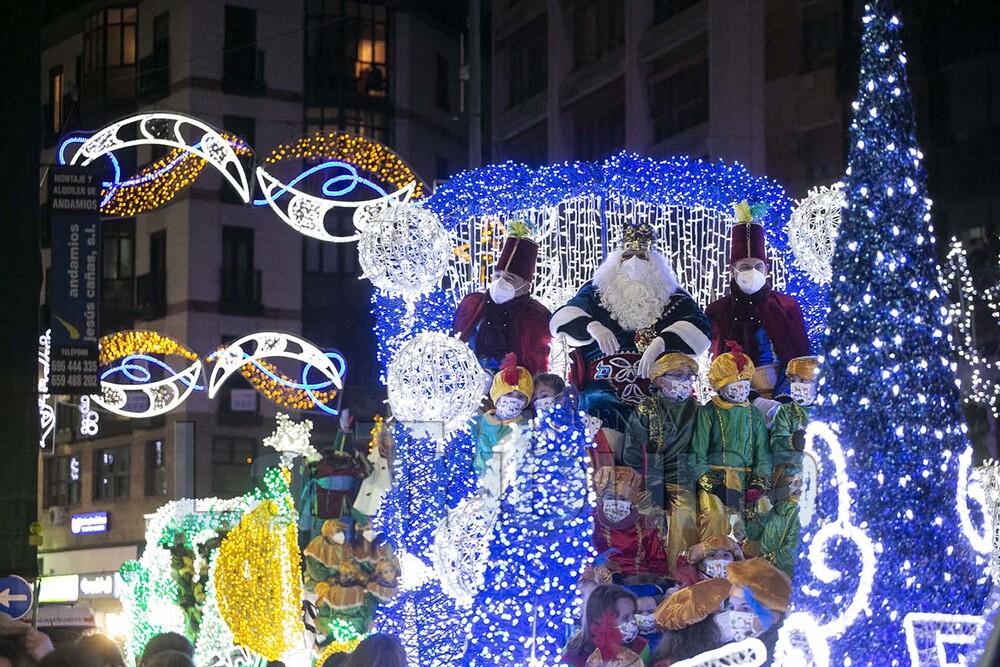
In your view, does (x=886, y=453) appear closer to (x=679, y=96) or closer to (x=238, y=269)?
(x=679, y=96)

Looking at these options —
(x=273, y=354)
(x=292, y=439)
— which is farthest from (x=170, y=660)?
(x=273, y=354)

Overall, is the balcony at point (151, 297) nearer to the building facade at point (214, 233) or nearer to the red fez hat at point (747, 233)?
the building facade at point (214, 233)

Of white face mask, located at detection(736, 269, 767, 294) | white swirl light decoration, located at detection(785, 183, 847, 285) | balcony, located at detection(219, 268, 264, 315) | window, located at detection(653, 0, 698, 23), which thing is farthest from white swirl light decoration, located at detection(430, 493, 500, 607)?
balcony, located at detection(219, 268, 264, 315)

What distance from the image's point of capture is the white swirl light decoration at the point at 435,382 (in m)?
12.5

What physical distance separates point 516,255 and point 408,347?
1.87 m

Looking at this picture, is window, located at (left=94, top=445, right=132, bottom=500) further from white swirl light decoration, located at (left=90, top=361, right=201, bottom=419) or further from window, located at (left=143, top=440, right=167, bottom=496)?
white swirl light decoration, located at (left=90, top=361, right=201, bottom=419)

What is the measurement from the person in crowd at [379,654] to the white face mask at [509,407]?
7439mm

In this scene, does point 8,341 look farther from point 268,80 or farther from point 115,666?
point 268,80

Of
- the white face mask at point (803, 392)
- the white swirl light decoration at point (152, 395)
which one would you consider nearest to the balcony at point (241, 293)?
the white swirl light decoration at point (152, 395)

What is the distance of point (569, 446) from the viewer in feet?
37.6

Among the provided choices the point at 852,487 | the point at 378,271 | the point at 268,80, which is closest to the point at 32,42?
the point at 378,271

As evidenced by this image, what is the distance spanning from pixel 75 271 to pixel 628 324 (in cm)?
513

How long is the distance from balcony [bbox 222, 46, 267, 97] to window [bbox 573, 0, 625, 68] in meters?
8.29

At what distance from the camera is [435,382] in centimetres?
1255
